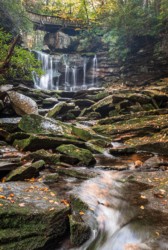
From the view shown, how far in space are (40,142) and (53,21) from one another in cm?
3174

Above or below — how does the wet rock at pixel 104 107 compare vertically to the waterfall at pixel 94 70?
below

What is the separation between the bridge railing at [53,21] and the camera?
115ft

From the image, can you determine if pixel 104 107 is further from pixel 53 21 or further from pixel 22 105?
pixel 53 21

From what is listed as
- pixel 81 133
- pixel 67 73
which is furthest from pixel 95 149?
pixel 67 73

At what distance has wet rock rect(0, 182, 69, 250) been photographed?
10.9 feet

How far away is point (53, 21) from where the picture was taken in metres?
35.8

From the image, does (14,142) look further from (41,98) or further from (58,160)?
(41,98)

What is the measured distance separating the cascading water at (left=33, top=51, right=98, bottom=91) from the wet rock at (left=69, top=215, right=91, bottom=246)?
87.6 feet

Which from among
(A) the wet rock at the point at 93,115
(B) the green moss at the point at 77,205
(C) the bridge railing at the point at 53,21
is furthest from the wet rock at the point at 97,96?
(C) the bridge railing at the point at 53,21

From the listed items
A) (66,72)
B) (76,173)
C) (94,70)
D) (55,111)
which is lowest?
(76,173)

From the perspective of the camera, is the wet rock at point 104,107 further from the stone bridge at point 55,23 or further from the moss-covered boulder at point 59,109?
the stone bridge at point 55,23

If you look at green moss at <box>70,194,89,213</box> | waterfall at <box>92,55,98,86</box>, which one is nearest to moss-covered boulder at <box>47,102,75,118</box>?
green moss at <box>70,194,89,213</box>

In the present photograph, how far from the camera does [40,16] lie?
3503 cm

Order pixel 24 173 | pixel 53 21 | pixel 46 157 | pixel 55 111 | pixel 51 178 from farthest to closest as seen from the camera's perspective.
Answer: pixel 53 21, pixel 55 111, pixel 46 157, pixel 51 178, pixel 24 173
